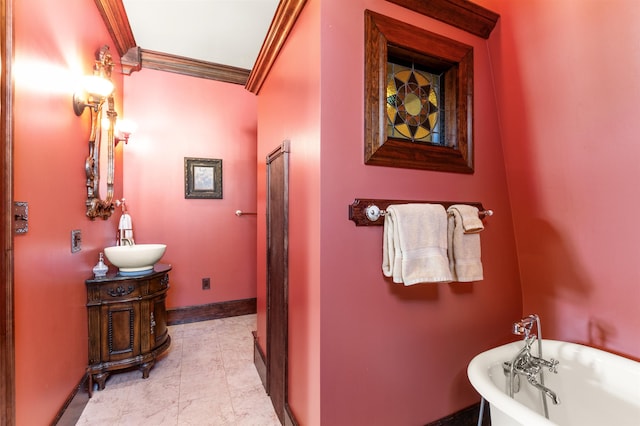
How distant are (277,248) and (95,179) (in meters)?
1.47

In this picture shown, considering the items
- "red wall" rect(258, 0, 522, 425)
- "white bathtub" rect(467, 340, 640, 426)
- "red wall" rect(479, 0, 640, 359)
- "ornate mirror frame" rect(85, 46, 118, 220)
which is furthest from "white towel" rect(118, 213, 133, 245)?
"red wall" rect(479, 0, 640, 359)

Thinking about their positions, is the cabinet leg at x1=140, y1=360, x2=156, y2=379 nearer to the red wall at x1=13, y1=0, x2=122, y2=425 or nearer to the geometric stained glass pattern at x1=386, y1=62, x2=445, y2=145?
the red wall at x1=13, y1=0, x2=122, y2=425

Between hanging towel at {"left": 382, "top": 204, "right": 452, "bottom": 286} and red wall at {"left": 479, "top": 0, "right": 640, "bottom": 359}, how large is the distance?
794 mm

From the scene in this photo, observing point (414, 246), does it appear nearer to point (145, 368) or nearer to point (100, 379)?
point (145, 368)

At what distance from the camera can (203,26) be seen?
2557 millimetres

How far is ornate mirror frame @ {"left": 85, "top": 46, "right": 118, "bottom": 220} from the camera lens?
197 cm

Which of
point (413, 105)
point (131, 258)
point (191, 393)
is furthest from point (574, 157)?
point (131, 258)

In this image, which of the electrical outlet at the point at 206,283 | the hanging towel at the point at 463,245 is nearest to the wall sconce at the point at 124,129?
the electrical outlet at the point at 206,283

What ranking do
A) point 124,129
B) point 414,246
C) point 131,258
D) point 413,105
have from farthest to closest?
point 124,129, point 131,258, point 413,105, point 414,246

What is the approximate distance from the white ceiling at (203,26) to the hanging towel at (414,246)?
6.97 ft

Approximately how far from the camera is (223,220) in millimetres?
3328

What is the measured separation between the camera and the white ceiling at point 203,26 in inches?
90.0

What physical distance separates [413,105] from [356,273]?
3.24ft

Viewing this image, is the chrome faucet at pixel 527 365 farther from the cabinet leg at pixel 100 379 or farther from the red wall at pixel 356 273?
the cabinet leg at pixel 100 379
